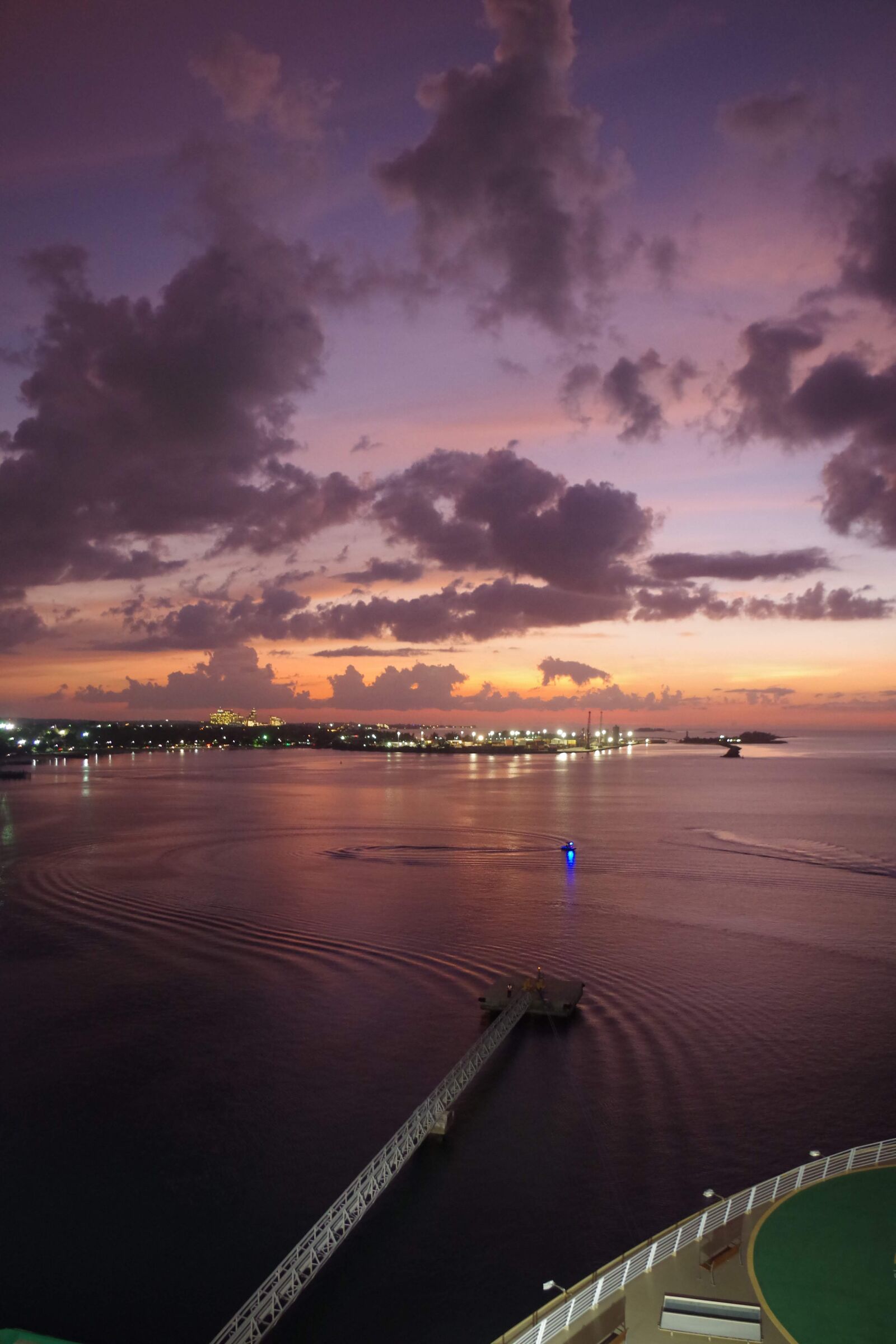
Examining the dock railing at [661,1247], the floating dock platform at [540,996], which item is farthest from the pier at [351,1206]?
the dock railing at [661,1247]

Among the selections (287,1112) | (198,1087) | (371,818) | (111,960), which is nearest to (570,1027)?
(287,1112)

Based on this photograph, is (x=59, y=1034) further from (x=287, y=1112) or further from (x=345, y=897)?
(x=345, y=897)

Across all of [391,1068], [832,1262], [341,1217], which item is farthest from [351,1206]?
[832,1262]

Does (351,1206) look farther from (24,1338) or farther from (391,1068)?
(391,1068)

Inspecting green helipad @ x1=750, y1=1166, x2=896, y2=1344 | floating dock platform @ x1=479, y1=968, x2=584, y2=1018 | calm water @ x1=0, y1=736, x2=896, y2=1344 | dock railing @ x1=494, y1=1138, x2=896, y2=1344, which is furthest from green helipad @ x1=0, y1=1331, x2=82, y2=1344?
floating dock platform @ x1=479, y1=968, x2=584, y2=1018

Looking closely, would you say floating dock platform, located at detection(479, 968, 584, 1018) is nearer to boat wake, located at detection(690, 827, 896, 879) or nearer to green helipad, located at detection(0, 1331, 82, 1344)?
green helipad, located at detection(0, 1331, 82, 1344)

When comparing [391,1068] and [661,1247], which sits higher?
[661,1247]
